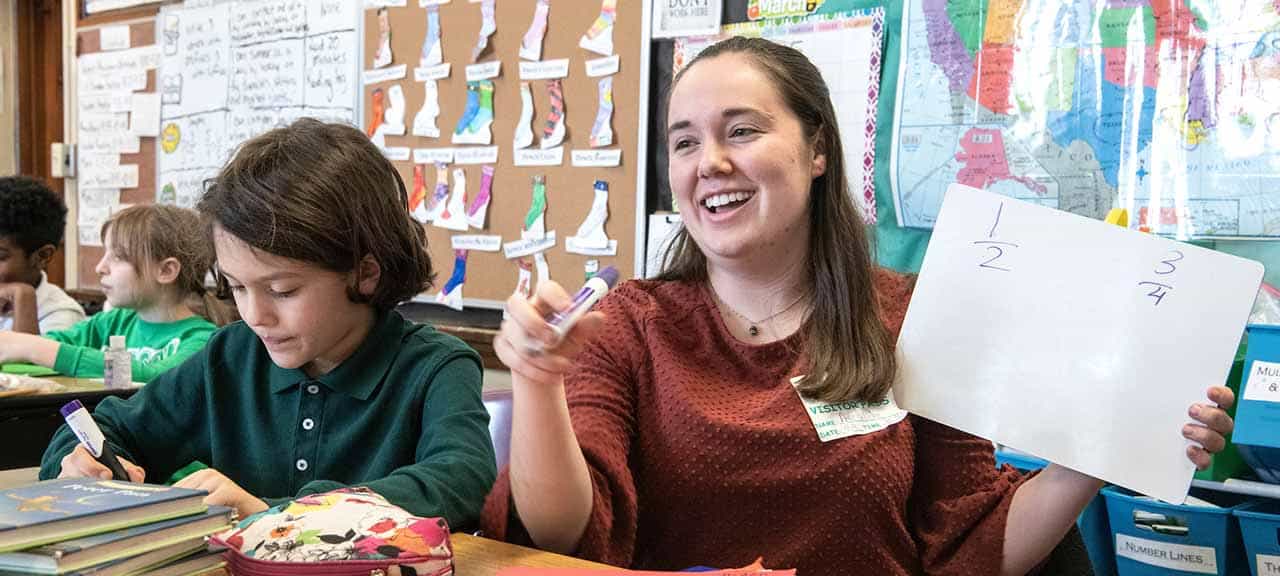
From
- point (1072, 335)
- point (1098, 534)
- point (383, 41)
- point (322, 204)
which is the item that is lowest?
point (1098, 534)

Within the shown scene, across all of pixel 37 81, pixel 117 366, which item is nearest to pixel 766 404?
pixel 117 366

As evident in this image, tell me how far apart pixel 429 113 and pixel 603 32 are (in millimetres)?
761

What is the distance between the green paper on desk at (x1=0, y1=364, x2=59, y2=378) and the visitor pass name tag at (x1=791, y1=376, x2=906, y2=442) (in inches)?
81.5

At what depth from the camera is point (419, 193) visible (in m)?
3.71

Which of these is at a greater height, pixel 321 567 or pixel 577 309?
pixel 577 309

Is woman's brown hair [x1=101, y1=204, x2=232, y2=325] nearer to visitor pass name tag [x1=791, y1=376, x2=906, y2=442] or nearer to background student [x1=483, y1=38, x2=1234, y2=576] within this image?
background student [x1=483, y1=38, x2=1234, y2=576]

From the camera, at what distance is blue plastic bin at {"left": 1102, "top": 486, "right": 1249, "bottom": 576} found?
7.38 feet

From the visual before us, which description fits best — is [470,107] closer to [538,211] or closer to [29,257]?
[538,211]

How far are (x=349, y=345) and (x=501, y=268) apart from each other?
1.98 meters

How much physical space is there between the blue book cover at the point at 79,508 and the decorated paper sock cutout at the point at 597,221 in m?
2.22

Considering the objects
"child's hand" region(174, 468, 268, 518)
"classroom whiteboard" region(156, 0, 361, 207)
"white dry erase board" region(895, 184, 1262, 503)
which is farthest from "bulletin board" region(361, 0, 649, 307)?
"child's hand" region(174, 468, 268, 518)

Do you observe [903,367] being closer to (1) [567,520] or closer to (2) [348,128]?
(1) [567,520]

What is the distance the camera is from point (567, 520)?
120 cm

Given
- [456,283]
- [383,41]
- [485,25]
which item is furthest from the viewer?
[383,41]
